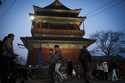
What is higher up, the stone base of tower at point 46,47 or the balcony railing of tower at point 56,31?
the balcony railing of tower at point 56,31

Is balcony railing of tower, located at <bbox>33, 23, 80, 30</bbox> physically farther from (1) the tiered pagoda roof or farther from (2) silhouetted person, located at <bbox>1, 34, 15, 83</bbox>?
(2) silhouetted person, located at <bbox>1, 34, 15, 83</bbox>

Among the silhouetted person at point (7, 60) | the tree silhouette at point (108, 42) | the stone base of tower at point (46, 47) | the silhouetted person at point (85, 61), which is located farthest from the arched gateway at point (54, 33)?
the silhouetted person at point (7, 60)

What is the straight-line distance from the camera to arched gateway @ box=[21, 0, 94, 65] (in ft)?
54.5

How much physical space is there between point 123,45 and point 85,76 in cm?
1681

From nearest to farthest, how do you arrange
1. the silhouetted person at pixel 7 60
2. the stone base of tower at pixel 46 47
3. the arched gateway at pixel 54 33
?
the silhouetted person at pixel 7 60 < the stone base of tower at pixel 46 47 < the arched gateway at pixel 54 33

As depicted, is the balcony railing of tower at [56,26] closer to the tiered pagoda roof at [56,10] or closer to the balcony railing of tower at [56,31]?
the balcony railing of tower at [56,31]

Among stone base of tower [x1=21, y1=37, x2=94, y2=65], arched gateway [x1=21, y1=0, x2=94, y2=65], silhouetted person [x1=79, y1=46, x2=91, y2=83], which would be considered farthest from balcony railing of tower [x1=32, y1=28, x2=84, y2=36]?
silhouetted person [x1=79, y1=46, x2=91, y2=83]

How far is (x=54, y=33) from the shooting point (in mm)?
18391


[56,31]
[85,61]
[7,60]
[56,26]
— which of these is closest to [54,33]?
[56,31]

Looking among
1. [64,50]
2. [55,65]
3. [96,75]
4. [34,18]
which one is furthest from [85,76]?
[34,18]

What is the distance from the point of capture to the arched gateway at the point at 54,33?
16.6 m

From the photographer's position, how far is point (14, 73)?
4555 mm

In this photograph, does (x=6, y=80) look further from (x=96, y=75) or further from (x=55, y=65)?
(x=96, y=75)

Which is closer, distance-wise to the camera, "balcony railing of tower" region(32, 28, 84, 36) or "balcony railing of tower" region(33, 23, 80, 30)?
"balcony railing of tower" region(32, 28, 84, 36)
